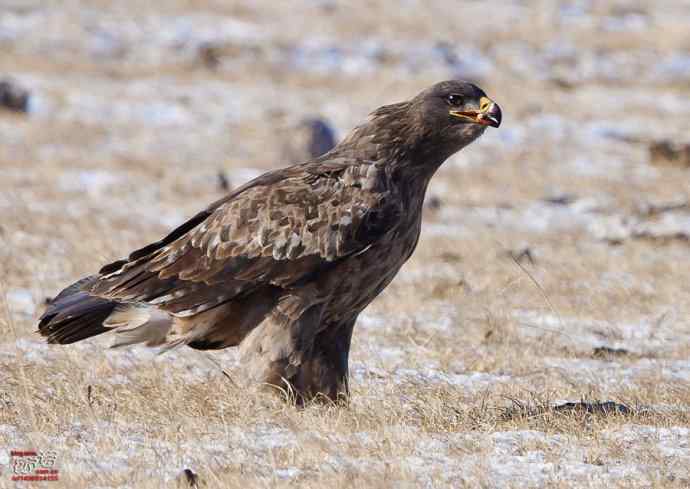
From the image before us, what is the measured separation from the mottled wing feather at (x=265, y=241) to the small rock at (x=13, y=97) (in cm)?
1868

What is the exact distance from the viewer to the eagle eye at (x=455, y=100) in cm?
769

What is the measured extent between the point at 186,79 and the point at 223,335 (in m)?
22.7

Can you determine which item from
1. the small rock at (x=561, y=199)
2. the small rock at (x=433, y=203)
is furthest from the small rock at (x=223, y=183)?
the small rock at (x=561, y=199)

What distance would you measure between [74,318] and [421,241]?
8.71m

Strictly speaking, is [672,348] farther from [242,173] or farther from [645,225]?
[242,173]

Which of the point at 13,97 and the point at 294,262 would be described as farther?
the point at 13,97

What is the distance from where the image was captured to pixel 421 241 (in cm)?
1580

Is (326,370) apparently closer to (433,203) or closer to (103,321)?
(103,321)

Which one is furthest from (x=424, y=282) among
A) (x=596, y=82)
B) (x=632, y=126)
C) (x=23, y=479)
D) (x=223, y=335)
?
(x=596, y=82)

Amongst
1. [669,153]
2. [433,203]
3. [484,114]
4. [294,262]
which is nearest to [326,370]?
[294,262]

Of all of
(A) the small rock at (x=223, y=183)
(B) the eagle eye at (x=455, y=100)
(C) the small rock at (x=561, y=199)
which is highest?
(B) the eagle eye at (x=455, y=100)

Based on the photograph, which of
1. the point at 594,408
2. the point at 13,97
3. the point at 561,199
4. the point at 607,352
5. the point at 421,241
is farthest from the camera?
the point at 13,97

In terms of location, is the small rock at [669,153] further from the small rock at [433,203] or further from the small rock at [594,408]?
the small rock at [594,408]

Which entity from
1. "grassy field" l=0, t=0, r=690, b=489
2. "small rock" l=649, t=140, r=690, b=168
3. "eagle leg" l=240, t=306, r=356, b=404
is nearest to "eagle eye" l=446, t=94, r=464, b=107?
"eagle leg" l=240, t=306, r=356, b=404
